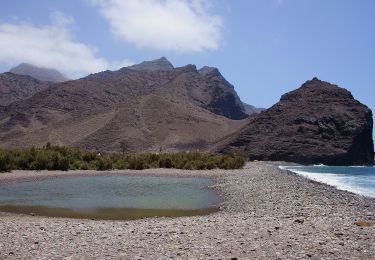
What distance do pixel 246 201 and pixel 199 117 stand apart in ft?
448

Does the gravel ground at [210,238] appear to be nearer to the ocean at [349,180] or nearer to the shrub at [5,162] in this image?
the ocean at [349,180]

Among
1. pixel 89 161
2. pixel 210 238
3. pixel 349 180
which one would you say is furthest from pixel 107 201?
pixel 349 180

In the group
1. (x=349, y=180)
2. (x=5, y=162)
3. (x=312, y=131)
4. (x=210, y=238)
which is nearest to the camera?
(x=210, y=238)

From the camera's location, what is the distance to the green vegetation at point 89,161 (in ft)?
164

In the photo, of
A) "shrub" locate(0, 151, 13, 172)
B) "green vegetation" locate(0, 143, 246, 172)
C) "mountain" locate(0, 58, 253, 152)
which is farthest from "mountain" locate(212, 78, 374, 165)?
"shrub" locate(0, 151, 13, 172)

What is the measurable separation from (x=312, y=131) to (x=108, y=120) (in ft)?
208

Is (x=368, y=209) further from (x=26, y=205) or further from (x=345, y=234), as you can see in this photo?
(x=26, y=205)

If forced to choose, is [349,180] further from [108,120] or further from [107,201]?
[108,120]

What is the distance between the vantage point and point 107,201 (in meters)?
25.6

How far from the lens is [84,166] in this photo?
5416 centimetres

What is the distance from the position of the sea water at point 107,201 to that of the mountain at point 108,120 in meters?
93.6

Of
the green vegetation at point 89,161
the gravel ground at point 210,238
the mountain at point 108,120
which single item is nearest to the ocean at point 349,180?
the green vegetation at point 89,161

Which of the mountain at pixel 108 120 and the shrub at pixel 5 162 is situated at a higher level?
the mountain at pixel 108 120

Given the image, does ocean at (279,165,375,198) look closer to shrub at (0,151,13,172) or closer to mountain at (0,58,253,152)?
shrub at (0,151,13,172)
